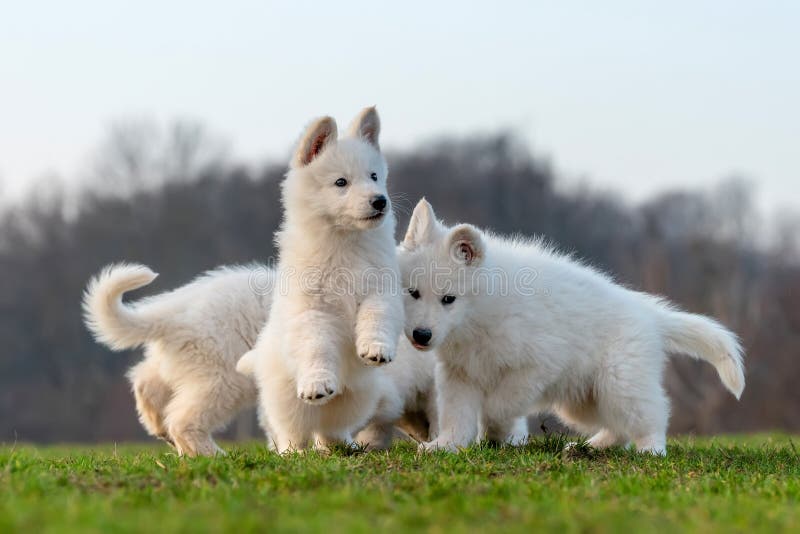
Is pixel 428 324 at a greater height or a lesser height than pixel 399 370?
greater

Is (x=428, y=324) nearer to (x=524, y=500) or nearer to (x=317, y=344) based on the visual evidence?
(x=317, y=344)

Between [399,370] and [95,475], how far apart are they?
311 cm

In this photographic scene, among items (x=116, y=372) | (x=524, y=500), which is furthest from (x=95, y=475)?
(x=116, y=372)

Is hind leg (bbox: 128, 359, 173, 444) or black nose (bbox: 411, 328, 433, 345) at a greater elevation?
black nose (bbox: 411, 328, 433, 345)

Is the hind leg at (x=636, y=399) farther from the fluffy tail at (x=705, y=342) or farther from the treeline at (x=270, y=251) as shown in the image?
the treeline at (x=270, y=251)

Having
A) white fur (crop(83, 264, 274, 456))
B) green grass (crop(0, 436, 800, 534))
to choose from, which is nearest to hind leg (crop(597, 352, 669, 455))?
green grass (crop(0, 436, 800, 534))

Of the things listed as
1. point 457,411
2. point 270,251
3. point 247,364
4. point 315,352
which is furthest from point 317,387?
point 270,251

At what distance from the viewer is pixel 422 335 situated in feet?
22.6

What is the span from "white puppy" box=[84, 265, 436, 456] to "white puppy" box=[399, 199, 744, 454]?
2.48 ft

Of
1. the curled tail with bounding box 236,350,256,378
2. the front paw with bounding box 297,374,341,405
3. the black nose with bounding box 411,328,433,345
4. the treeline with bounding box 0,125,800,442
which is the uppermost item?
the black nose with bounding box 411,328,433,345

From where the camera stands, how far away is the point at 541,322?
7402 millimetres

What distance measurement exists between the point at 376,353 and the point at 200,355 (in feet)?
8.06

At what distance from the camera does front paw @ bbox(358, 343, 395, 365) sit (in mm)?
6273

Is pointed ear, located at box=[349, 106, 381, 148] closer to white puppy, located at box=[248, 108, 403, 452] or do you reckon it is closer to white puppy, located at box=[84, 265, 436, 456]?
white puppy, located at box=[248, 108, 403, 452]
